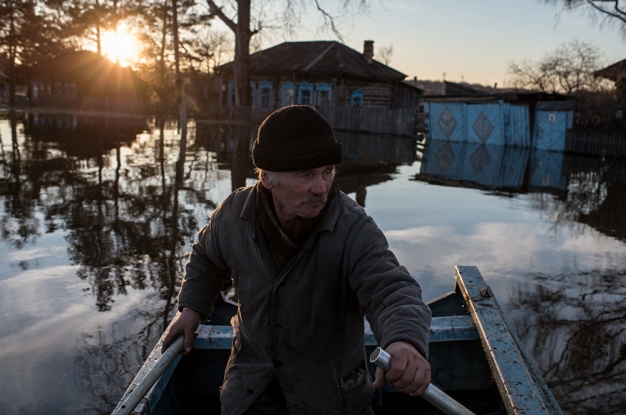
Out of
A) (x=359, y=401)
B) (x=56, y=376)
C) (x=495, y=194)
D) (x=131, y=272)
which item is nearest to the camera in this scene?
(x=359, y=401)

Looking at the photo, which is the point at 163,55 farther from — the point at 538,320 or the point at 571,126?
the point at 538,320

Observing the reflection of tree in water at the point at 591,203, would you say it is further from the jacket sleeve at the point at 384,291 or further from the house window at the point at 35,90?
the house window at the point at 35,90

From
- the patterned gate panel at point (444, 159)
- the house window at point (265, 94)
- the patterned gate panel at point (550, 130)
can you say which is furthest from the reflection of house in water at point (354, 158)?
the house window at point (265, 94)

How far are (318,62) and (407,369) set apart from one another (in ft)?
105

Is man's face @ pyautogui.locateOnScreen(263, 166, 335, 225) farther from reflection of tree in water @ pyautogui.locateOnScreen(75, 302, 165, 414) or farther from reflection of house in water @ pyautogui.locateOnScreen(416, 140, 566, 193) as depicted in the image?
reflection of house in water @ pyautogui.locateOnScreen(416, 140, 566, 193)

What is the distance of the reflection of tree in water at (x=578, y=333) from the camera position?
3626 millimetres

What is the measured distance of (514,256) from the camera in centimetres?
675

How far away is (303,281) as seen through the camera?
6.10 feet

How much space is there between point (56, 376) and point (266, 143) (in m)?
2.70

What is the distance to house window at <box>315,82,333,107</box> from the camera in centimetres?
3188

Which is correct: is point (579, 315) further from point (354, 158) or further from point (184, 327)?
point (354, 158)

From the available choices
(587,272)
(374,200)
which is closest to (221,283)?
(587,272)

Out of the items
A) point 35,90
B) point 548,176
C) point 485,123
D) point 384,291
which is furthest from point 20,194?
point 35,90

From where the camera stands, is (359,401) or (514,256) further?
(514,256)
